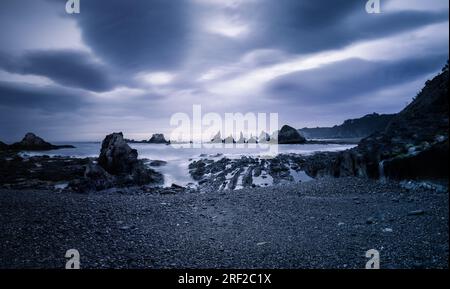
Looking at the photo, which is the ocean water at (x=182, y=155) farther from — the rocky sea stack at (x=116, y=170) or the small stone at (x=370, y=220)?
the small stone at (x=370, y=220)

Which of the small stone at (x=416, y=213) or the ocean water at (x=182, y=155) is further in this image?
the ocean water at (x=182, y=155)

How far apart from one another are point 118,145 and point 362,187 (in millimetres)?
19974

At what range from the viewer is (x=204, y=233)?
24.9 ft

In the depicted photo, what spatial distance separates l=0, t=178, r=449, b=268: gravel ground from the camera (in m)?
5.74

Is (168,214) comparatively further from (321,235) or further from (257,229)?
(321,235)

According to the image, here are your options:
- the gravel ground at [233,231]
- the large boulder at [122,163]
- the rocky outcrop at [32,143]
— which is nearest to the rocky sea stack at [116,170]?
the large boulder at [122,163]

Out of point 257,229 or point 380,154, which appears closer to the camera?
point 257,229

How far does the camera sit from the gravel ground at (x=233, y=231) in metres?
5.74

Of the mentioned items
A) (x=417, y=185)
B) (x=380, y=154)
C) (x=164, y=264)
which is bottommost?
(x=164, y=264)

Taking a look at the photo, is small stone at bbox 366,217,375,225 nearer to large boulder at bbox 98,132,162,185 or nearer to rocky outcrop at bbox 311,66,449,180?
rocky outcrop at bbox 311,66,449,180

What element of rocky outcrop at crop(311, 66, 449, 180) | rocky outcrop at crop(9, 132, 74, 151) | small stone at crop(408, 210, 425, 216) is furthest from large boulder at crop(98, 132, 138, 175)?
rocky outcrop at crop(9, 132, 74, 151)

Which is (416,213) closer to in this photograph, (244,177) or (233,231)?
(233,231)

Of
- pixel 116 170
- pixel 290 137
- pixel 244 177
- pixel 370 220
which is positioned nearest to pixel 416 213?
pixel 370 220
